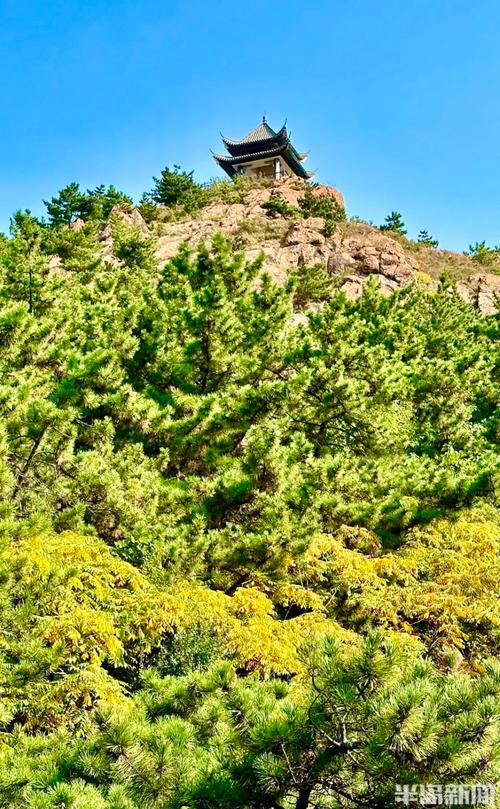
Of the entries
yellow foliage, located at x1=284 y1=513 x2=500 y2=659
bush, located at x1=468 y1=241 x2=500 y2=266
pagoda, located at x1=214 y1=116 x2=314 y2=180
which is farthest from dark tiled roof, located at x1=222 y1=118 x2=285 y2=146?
yellow foliage, located at x1=284 y1=513 x2=500 y2=659

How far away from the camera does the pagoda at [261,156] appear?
39531mm

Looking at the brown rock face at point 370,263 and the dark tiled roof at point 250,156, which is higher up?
the dark tiled roof at point 250,156

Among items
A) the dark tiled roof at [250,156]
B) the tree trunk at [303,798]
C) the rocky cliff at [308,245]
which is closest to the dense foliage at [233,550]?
the tree trunk at [303,798]

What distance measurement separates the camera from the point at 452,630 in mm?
7598

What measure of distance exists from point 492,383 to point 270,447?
758 centimetres

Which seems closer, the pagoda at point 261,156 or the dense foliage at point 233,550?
the dense foliage at point 233,550

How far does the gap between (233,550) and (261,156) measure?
3731 centimetres

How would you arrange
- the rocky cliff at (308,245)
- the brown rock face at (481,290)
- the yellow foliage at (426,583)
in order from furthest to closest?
the brown rock face at (481,290) < the rocky cliff at (308,245) < the yellow foliage at (426,583)

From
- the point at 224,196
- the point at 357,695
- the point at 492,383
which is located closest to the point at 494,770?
the point at 357,695

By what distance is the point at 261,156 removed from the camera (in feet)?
131

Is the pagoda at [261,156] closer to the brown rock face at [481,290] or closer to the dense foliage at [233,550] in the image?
the brown rock face at [481,290]

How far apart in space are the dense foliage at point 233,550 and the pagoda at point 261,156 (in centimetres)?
2829

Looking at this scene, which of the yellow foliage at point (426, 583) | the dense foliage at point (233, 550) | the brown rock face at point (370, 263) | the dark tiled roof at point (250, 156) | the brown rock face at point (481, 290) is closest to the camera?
the dense foliage at point (233, 550)

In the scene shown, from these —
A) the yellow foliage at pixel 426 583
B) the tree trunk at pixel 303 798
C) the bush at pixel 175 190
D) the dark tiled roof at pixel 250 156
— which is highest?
the dark tiled roof at pixel 250 156
